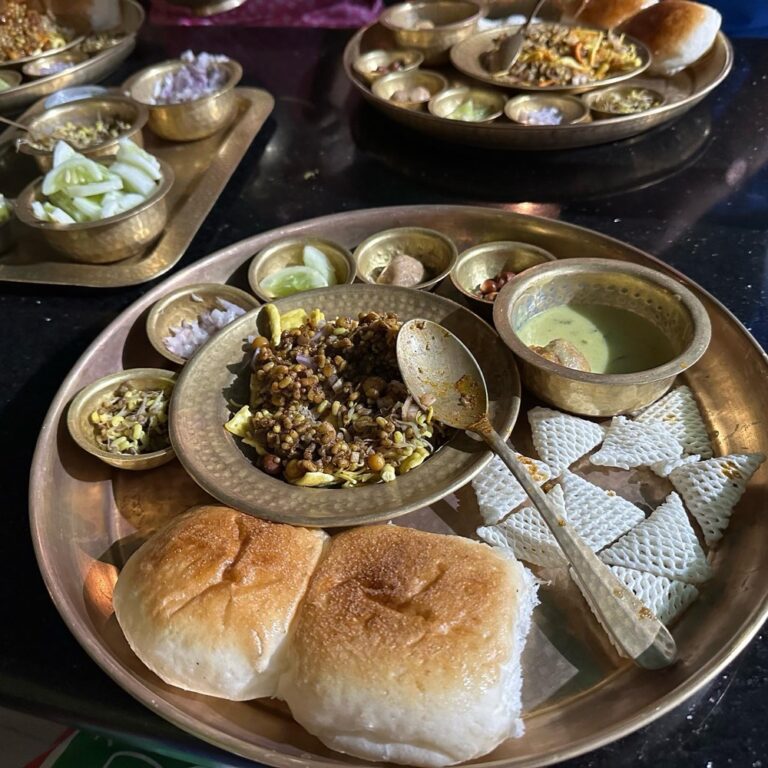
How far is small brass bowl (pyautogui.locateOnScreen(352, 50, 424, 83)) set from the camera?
373cm

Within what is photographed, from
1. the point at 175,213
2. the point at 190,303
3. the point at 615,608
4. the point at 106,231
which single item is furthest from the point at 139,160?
the point at 615,608

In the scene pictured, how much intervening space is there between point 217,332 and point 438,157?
1.72m

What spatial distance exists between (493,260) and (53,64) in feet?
11.2

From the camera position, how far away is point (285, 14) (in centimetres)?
485

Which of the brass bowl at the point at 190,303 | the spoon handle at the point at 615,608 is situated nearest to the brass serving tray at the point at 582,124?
the brass bowl at the point at 190,303

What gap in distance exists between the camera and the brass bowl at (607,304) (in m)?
1.87

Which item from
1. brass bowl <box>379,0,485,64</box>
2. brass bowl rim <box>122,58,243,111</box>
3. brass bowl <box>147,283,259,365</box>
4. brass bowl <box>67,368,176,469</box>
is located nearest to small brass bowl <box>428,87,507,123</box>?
brass bowl <box>379,0,485,64</box>

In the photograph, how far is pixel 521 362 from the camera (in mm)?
2029

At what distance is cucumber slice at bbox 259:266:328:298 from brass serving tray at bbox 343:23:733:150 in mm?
1213

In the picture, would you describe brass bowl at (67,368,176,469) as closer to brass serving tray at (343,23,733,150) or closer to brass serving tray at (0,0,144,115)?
brass serving tray at (343,23,733,150)

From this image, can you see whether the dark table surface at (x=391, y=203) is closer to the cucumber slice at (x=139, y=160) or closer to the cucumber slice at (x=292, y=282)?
the cucumber slice at (x=139, y=160)

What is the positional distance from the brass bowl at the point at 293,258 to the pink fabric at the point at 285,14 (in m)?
2.92

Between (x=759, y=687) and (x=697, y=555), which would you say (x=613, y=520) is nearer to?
(x=697, y=555)

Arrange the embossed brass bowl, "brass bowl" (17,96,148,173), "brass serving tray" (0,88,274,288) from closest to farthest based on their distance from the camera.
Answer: the embossed brass bowl, "brass serving tray" (0,88,274,288), "brass bowl" (17,96,148,173)
